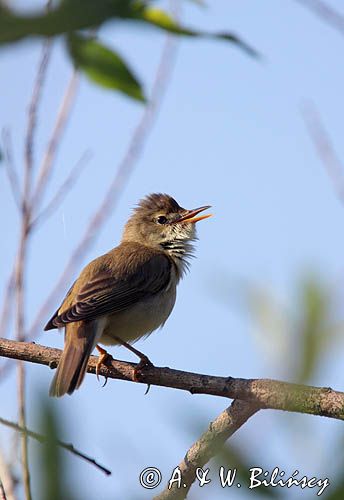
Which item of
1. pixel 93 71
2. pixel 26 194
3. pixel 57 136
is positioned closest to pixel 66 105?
pixel 57 136

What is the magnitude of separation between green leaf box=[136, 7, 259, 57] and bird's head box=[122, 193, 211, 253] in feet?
18.0

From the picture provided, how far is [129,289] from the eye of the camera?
5.33 meters

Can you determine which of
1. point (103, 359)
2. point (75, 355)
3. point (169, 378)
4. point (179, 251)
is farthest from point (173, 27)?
point (179, 251)

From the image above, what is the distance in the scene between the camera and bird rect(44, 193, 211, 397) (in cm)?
460

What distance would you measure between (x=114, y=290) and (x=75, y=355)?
107 centimetres

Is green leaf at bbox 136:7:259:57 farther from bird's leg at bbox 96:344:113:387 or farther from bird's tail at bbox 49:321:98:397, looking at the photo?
bird's leg at bbox 96:344:113:387

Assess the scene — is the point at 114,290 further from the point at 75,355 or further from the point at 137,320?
the point at 75,355

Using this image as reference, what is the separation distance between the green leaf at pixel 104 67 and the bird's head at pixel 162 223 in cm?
535

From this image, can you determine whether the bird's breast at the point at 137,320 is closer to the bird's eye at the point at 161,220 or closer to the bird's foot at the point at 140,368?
the bird's foot at the point at 140,368

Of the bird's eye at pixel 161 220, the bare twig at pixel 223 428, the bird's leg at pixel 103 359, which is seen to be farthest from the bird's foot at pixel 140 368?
the bird's eye at pixel 161 220

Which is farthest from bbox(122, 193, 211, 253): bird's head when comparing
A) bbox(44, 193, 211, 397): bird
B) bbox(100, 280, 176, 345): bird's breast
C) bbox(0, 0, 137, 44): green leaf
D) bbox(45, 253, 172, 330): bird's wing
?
bbox(0, 0, 137, 44): green leaf

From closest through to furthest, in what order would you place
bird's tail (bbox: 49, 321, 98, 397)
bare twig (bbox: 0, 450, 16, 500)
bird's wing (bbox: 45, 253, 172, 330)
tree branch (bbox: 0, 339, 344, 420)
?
bare twig (bbox: 0, 450, 16, 500) → tree branch (bbox: 0, 339, 344, 420) → bird's tail (bbox: 49, 321, 98, 397) → bird's wing (bbox: 45, 253, 172, 330)

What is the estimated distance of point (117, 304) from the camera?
5.11 m

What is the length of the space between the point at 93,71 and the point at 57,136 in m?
3.22
